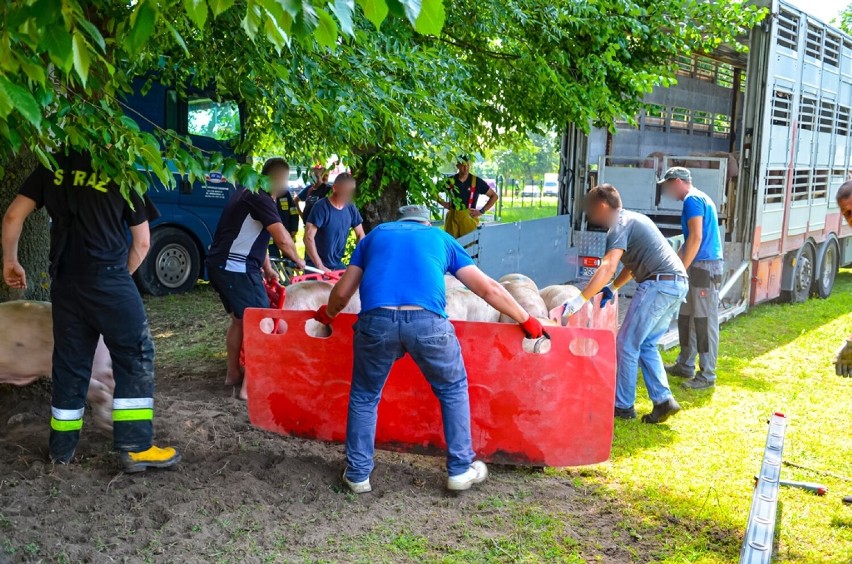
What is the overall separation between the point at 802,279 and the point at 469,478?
27.8 ft

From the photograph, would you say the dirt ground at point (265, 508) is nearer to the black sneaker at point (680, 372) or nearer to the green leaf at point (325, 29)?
the green leaf at point (325, 29)

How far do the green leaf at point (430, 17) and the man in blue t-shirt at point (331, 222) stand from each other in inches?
202

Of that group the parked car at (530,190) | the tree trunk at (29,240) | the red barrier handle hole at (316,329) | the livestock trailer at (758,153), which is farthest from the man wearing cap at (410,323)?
the parked car at (530,190)

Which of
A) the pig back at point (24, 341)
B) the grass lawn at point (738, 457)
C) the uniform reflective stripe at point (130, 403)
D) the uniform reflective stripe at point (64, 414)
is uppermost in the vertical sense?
the pig back at point (24, 341)

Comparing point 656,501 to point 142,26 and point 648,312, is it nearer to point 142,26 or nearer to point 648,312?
point 648,312

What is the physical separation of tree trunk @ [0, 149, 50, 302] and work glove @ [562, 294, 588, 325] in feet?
11.9

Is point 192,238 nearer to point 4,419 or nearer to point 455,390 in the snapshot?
point 4,419

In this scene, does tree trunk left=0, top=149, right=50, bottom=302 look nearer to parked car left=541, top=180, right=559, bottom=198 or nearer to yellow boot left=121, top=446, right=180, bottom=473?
yellow boot left=121, top=446, right=180, bottom=473

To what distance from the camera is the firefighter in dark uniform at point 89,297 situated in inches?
173

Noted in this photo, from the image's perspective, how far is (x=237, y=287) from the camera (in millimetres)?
6125

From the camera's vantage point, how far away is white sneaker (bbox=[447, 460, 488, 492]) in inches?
179

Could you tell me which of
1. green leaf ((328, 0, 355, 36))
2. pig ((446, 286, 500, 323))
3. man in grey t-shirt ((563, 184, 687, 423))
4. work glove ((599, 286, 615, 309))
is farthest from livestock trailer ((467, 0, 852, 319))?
green leaf ((328, 0, 355, 36))

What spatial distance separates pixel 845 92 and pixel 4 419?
36.4 ft

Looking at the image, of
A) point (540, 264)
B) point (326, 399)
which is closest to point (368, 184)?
point (540, 264)
